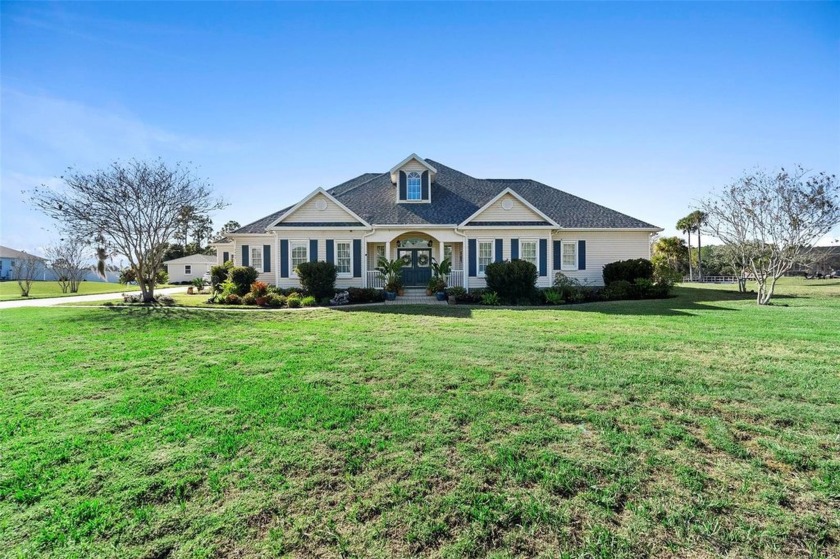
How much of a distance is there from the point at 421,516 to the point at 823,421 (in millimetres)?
4863

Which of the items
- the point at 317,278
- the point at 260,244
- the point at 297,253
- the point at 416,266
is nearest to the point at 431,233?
the point at 416,266

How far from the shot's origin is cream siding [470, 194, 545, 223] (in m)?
19.4

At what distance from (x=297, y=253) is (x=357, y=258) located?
10.5 feet

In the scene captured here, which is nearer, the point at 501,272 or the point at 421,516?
the point at 421,516

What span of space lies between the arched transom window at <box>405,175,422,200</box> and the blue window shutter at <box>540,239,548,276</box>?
750 centimetres

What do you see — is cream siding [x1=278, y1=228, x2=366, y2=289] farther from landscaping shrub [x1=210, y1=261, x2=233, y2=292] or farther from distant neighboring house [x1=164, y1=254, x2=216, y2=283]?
distant neighboring house [x1=164, y1=254, x2=216, y2=283]

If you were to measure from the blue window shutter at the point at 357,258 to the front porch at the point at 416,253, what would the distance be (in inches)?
20.6

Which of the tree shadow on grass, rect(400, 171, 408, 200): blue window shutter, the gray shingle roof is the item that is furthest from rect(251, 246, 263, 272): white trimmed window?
the tree shadow on grass

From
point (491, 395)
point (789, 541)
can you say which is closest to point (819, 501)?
point (789, 541)

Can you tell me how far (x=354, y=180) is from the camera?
25125 millimetres

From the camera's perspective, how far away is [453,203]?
70.5 feet

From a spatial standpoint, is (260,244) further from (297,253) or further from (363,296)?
(363,296)

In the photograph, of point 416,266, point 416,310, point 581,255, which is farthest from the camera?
point 581,255

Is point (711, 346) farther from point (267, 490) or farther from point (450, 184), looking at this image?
point (450, 184)
